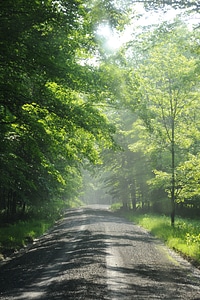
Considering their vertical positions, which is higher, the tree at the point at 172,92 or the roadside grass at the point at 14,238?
the tree at the point at 172,92

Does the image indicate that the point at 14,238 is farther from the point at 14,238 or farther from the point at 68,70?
the point at 68,70

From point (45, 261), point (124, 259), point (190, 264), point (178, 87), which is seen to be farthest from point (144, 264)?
point (178, 87)

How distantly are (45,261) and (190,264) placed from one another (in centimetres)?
470

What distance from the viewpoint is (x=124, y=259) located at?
36.6ft

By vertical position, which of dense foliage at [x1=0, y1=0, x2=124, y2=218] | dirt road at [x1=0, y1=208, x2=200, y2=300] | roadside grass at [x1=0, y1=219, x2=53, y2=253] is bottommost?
dirt road at [x1=0, y1=208, x2=200, y2=300]

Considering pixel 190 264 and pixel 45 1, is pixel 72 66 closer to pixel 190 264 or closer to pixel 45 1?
pixel 45 1

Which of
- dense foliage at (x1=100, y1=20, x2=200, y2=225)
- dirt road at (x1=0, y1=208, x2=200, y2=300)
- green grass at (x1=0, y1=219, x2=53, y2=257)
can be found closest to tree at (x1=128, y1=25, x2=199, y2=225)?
dense foliage at (x1=100, y1=20, x2=200, y2=225)

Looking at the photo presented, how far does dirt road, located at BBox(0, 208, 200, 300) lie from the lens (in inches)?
281

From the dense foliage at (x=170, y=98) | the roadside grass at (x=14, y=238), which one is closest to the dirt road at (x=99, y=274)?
the roadside grass at (x=14, y=238)

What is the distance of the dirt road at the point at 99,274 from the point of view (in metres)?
7.15

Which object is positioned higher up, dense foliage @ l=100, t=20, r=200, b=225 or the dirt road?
dense foliage @ l=100, t=20, r=200, b=225

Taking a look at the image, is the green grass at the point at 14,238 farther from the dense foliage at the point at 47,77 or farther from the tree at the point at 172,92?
the tree at the point at 172,92

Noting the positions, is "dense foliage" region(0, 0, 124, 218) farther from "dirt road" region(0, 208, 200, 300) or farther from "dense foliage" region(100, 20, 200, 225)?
"dirt road" region(0, 208, 200, 300)

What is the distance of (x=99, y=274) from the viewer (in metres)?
8.84
